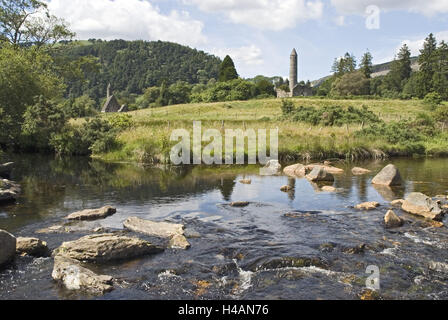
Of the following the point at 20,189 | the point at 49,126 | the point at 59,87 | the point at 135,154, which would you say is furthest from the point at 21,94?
the point at 20,189

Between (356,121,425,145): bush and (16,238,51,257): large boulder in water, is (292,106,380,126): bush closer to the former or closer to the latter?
(356,121,425,145): bush

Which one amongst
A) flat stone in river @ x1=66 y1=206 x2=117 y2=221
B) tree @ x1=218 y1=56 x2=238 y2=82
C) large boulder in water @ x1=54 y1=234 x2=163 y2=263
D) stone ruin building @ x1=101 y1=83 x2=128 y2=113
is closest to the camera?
large boulder in water @ x1=54 y1=234 x2=163 y2=263

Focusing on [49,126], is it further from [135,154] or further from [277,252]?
[277,252]

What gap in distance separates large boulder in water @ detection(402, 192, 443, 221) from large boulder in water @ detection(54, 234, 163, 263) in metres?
9.47

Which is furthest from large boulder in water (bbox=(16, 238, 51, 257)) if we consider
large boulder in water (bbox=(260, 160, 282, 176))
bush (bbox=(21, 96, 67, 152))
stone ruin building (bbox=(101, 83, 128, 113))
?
stone ruin building (bbox=(101, 83, 128, 113))

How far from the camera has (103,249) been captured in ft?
31.9

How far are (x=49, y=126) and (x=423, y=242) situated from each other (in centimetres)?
3056

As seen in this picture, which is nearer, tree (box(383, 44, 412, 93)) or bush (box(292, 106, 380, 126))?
bush (box(292, 106, 380, 126))

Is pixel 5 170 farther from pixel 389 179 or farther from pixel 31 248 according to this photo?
pixel 389 179

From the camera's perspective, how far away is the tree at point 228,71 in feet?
303

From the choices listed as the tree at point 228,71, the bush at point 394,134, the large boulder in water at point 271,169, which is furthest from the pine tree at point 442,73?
the large boulder in water at point 271,169

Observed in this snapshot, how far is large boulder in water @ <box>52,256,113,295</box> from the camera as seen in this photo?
8227 millimetres

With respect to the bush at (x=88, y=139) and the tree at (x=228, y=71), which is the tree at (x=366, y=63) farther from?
the bush at (x=88, y=139)
